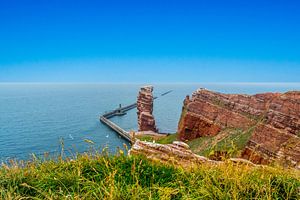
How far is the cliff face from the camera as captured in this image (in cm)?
2041

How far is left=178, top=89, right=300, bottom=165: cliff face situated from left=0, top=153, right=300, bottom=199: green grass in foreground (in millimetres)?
2835

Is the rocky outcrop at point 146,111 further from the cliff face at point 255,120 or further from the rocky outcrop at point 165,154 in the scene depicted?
the rocky outcrop at point 165,154

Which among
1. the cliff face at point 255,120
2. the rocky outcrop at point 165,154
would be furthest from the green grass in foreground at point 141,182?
the cliff face at point 255,120

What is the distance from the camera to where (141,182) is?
6066 millimetres

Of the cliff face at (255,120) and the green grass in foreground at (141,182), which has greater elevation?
the green grass in foreground at (141,182)

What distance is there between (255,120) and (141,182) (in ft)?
99.5

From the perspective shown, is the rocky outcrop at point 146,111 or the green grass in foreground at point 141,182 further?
the rocky outcrop at point 146,111

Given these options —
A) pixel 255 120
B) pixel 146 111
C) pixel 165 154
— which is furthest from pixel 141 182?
pixel 146 111

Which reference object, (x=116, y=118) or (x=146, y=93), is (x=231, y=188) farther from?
(x=116, y=118)

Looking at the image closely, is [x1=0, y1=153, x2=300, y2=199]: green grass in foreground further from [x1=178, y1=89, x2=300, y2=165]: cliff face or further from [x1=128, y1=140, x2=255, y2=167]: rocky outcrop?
[x1=178, y1=89, x2=300, y2=165]: cliff face

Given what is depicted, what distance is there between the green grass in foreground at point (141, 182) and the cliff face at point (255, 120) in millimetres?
2835

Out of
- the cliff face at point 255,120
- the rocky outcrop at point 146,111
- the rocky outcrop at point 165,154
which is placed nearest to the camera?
the rocky outcrop at point 165,154

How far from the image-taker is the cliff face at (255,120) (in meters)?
20.4

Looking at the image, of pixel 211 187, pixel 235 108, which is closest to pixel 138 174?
pixel 211 187
